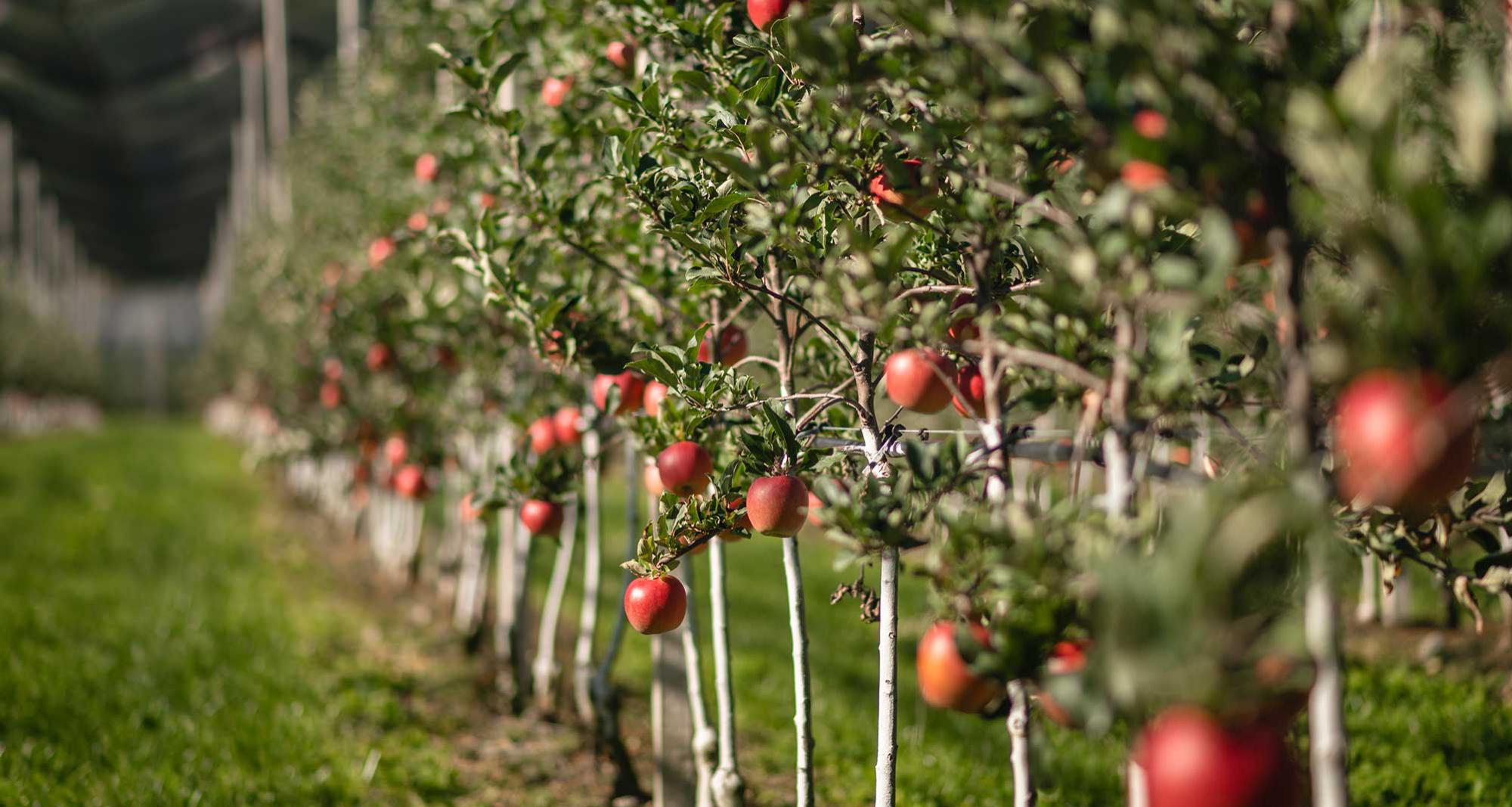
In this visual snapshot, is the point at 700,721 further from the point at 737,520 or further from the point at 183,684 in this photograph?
the point at 183,684

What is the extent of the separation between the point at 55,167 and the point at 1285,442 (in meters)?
40.4

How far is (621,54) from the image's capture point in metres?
2.54

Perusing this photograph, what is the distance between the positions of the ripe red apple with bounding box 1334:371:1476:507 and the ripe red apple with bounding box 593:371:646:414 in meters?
1.80

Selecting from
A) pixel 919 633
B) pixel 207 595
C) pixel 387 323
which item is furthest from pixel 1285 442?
pixel 207 595

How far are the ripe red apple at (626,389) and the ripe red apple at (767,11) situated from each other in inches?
42.6

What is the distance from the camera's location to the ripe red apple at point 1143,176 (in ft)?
3.20

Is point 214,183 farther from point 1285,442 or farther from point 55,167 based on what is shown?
point 1285,442

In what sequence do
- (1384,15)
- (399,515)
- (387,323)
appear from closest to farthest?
1. (1384,15)
2. (387,323)
3. (399,515)

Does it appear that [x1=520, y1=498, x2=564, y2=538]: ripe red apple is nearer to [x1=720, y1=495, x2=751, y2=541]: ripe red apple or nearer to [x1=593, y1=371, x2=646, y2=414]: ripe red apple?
[x1=593, y1=371, x2=646, y2=414]: ripe red apple

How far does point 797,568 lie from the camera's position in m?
1.99

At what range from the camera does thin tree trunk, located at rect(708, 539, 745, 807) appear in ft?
7.19

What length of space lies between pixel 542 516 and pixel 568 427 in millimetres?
395

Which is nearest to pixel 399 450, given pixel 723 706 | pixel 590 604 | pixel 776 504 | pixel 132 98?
pixel 590 604

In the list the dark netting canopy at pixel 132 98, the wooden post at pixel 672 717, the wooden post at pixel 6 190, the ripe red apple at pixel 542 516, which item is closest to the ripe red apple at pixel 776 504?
the ripe red apple at pixel 542 516
